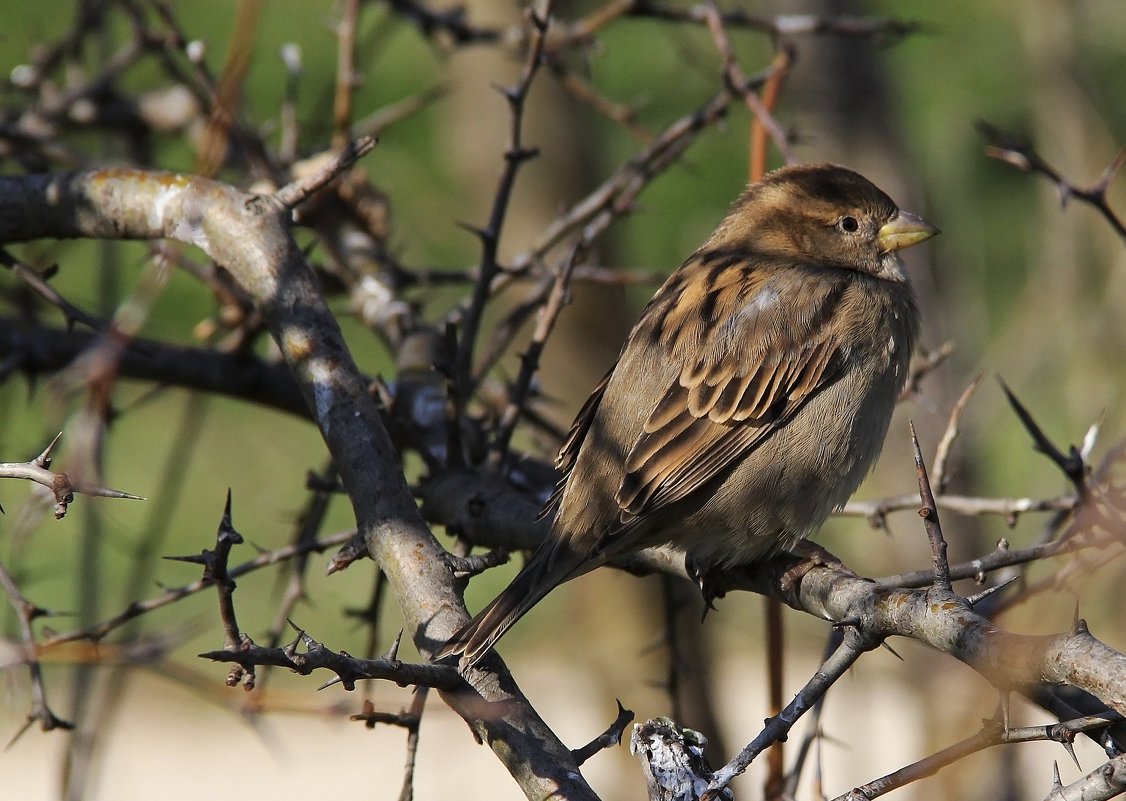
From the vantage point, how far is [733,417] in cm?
374

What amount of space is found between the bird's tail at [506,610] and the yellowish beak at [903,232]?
1761 millimetres

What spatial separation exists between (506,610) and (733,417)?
3.47ft

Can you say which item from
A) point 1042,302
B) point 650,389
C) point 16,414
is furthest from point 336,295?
point 16,414

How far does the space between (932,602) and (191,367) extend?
8.18 ft

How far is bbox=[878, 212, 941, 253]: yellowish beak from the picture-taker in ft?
14.3

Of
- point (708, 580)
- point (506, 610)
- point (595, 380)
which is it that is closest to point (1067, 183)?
point (708, 580)

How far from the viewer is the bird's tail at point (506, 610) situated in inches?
92.1

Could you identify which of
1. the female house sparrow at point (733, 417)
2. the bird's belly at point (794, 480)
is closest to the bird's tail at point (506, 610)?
the female house sparrow at point (733, 417)

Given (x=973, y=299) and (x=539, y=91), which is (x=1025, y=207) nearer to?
(x=973, y=299)

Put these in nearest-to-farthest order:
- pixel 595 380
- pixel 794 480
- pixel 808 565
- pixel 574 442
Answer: pixel 808 565, pixel 794 480, pixel 574 442, pixel 595 380

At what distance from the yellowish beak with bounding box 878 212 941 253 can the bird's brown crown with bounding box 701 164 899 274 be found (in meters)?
0.02

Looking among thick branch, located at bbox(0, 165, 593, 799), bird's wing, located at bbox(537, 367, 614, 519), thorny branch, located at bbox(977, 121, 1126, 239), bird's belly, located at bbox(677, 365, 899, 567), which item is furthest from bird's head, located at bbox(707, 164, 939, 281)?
thick branch, located at bbox(0, 165, 593, 799)

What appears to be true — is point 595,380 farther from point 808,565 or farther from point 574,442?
point 808,565

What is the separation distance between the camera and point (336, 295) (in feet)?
15.5
